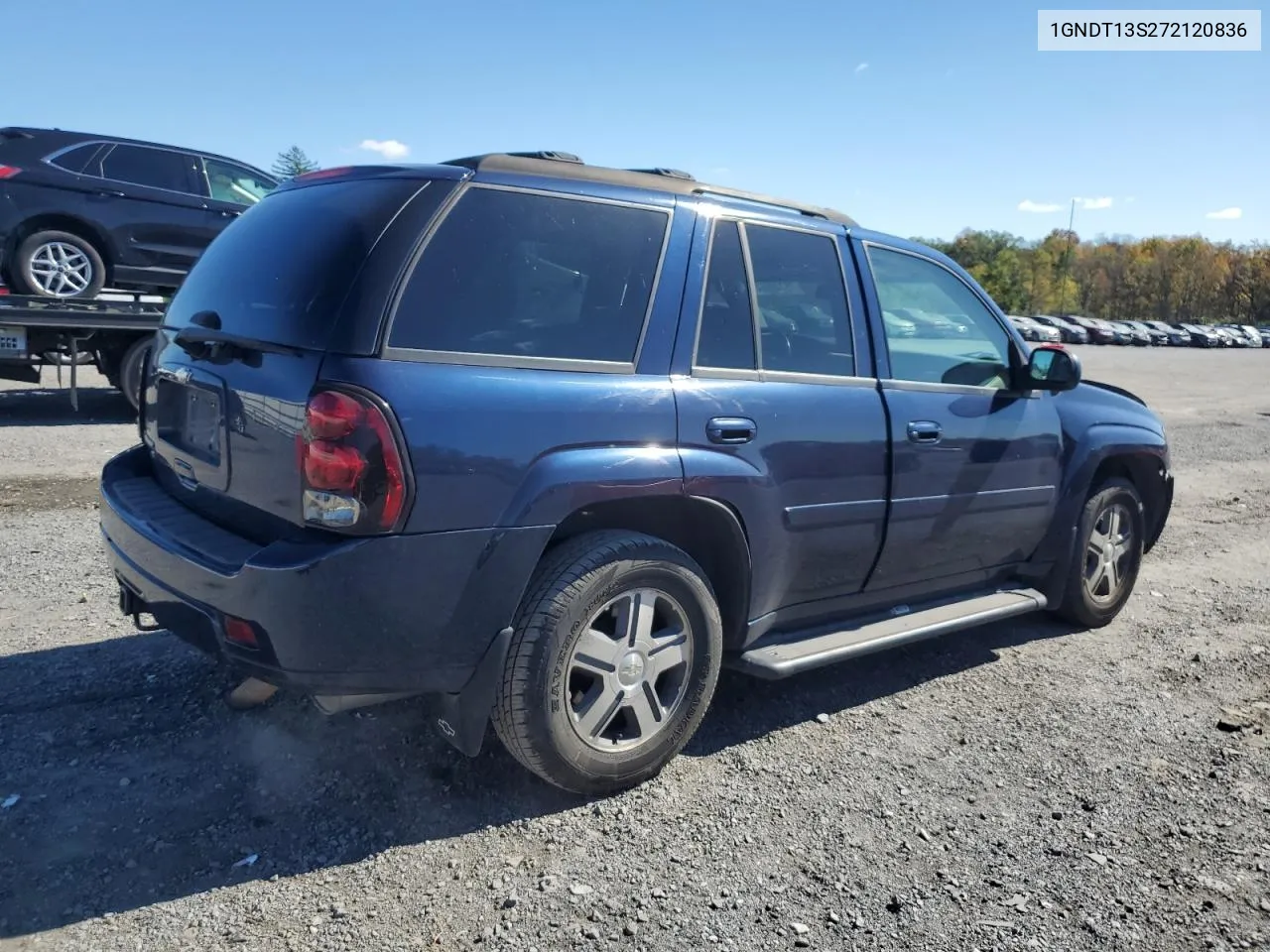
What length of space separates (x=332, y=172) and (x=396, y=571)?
4.88 feet

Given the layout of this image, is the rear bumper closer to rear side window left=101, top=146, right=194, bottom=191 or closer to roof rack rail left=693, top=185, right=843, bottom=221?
roof rack rail left=693, top=185, right=843, bottom=221

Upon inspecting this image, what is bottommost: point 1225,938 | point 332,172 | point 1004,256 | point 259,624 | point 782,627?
point 1225,938

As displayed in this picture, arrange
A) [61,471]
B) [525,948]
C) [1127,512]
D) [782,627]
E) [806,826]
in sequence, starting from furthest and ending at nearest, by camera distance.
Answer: [61,471], [1127,512], [782,627], [806,826], [525,948]

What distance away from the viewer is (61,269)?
9.43m

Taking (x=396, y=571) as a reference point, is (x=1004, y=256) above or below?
above

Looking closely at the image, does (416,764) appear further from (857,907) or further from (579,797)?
(857,907)

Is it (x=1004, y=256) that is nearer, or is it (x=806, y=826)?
(x=806, y=826)

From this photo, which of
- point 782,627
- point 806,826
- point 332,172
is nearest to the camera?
point 806,826

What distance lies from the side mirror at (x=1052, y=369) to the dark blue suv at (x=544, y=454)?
0.52 meters

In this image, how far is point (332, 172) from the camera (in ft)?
10.8

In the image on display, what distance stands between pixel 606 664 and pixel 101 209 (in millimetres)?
8790

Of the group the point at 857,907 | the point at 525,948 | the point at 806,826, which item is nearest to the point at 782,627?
the point at 806,826

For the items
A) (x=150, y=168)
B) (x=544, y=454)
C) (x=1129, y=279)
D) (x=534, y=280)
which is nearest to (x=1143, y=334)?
(x=1129, y=279)

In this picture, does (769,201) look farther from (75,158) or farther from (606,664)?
(75,158)
